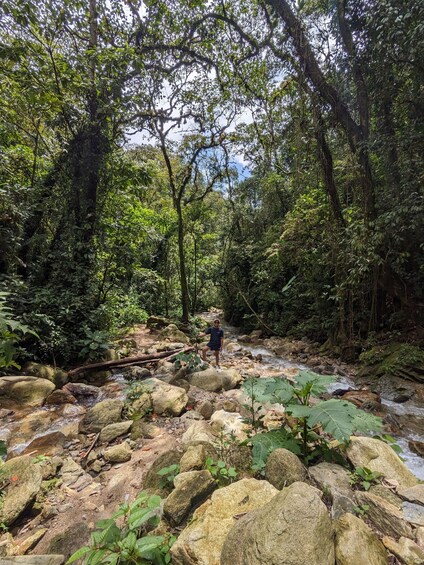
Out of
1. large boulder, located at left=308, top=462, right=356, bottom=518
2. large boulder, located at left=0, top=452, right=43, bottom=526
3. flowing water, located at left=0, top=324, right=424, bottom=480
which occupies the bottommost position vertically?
flowing water, located at left=0, top=324, right=424, bottom=480

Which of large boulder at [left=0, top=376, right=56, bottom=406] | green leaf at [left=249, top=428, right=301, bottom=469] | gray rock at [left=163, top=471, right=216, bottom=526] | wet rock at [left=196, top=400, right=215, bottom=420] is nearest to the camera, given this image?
gray rock at [left=163, top=471, right=216, bottom=526]

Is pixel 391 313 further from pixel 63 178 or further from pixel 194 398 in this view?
pixel 63 178

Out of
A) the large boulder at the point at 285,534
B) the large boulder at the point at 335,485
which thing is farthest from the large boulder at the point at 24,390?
the large boulder at the point at 335,485

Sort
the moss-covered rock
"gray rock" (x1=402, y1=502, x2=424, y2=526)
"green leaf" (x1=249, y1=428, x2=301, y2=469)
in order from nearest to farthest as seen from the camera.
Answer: "gray rock" (x1=402, y1=502, x2=424, y2=526) < "green leaf" (x1=249, y1=428, x2=301, y2=469) < the moss-covered rock

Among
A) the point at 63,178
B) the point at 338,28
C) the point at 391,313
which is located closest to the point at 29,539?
the point at 63,178

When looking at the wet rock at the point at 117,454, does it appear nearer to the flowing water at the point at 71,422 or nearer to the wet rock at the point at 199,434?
the wet rock at the point at 199,434

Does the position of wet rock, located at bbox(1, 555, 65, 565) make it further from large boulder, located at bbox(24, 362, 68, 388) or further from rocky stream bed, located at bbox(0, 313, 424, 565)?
large boulder, located at bbox(24, 362, 68, 388)

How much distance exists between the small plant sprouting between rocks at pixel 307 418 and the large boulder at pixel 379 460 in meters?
0.18

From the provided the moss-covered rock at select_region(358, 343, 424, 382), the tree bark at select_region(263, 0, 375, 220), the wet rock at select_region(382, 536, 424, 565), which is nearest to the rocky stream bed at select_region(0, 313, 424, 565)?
the wet rock at select_region(382, 536, 424, 565)

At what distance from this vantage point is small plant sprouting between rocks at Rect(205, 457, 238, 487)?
2.42 metres

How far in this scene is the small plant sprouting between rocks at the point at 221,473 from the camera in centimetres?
242

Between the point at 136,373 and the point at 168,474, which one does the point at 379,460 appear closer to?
the point at 168,474

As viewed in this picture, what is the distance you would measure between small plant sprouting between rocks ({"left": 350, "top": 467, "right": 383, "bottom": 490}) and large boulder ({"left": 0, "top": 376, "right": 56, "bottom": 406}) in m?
4.94

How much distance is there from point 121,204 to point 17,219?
325 cm
